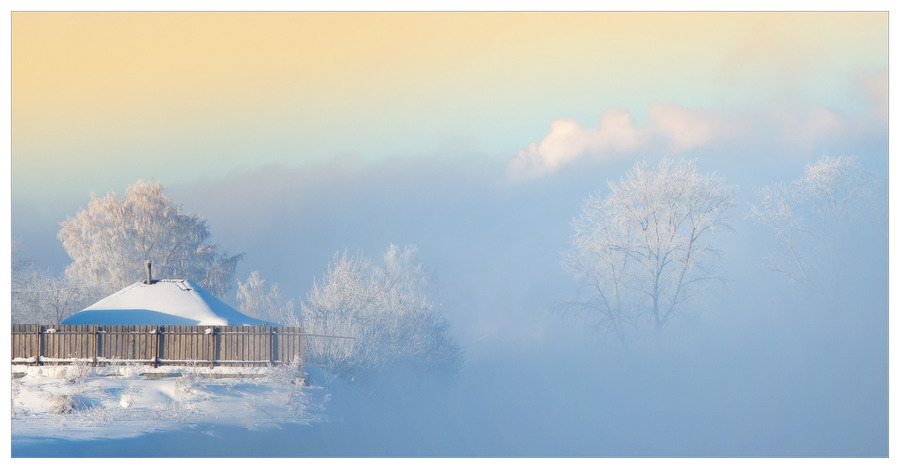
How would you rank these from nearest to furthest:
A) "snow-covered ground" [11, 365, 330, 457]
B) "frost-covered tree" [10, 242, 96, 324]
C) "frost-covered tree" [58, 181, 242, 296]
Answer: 1. "snow-covered ground" [11, 365, 330, 457]
2. "frost-covered tree" [10, 242, 96, 324]
3. "frost-covered tree" [58, 181, 242, 296]

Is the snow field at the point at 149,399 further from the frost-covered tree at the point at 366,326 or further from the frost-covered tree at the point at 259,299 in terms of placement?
the frost-covered tree at the point at 259,299

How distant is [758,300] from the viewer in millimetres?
54219

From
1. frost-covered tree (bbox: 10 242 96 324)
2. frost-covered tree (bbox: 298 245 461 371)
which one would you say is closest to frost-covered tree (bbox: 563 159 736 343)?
frost-covered tree (bbox: 298 245 461 371)

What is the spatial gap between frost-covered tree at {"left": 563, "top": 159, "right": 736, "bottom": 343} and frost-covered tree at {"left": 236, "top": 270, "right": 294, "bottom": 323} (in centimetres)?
2426

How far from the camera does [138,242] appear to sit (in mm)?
57656

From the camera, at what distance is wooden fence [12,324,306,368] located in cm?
3219

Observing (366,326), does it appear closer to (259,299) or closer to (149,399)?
(149,399)

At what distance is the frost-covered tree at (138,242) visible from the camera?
5688 cm

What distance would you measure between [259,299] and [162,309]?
3490cm

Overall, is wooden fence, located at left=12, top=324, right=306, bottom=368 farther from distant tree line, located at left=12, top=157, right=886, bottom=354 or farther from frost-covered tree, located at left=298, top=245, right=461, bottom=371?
distant tree line, located at left=12, top=157, right=886, bottom=354

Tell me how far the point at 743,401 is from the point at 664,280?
7.18 m

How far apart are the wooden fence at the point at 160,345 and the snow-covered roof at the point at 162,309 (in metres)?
2.03

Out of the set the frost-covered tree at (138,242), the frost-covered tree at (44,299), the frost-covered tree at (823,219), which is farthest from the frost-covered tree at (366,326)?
the frost-covered tree at (823,219)
